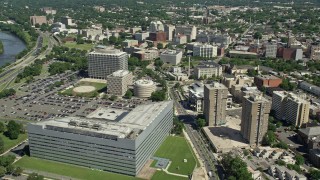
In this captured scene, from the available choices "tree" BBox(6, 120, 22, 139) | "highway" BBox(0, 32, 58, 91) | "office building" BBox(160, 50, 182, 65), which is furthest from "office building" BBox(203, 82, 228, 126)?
"highway" BBox(0, 32, 58, 91)

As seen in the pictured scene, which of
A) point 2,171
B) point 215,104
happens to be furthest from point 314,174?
point 2,171

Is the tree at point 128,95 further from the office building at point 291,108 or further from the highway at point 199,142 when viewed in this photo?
the office building at point 291,108

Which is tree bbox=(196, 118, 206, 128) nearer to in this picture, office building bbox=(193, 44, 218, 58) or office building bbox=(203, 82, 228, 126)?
office building bbox=(203, 82, 228, 126)

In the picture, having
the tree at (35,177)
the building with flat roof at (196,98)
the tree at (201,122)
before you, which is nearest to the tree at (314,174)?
the tree at (201,122)

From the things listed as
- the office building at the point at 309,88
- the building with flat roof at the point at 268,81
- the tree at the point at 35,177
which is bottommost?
the tree at the point at 35,177

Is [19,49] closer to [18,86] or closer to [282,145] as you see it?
[18,86]

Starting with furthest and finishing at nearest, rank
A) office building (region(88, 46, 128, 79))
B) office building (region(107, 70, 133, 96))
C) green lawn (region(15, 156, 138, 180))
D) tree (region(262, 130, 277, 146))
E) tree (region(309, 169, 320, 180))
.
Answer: office building (region(88, 46, 128, 79)), office building (region(107, 70, 133, 96)), tree (region(262, 130, 277, 146)), green lawn (region(15, 156, 138, 180)), tree (region(309, 169, 320, 180))
